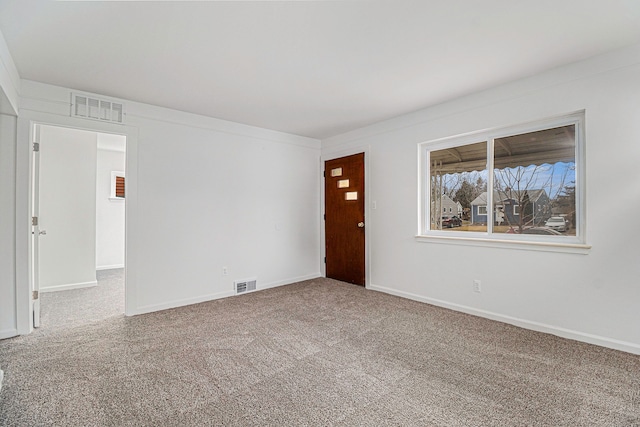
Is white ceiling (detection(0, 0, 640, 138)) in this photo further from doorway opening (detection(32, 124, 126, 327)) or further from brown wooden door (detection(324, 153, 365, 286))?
doorway opening (detection(32, 124, 126, 327))

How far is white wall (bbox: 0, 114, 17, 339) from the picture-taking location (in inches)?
115

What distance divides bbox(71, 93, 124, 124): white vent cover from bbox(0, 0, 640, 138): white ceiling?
5.5 inches

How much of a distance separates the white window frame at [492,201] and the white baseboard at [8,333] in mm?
4513

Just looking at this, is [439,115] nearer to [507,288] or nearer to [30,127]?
[507,288]

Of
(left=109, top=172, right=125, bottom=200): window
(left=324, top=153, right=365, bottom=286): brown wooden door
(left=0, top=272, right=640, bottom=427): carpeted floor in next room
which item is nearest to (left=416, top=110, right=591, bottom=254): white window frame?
(left=0, top=272, right=640, bottom=427): carpeted floor in next room

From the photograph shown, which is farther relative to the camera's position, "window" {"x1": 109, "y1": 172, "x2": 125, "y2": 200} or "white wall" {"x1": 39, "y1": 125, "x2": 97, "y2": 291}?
"window" {"x1": 109, "y1": 172, "x2": 125, "y2": 200}

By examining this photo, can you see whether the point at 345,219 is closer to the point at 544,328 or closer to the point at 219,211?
the point at 219,211

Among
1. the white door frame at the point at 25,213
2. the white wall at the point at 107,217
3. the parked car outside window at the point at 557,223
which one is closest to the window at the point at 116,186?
the white wall at the point at 107,217

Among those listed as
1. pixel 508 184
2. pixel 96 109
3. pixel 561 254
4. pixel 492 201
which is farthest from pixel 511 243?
pixel 96 109

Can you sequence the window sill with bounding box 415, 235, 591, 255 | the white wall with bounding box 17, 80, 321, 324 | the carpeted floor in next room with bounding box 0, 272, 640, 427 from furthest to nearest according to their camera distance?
the white wall with bounding box 17, 80, 321, 324 → the window sill with bounding box 415, 235, 591, 255 → the carpeted floor in next room with bounding box 0, 272, 640, 427

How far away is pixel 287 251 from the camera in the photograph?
5.05m

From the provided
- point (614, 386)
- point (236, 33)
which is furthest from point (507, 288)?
point (236, 33)

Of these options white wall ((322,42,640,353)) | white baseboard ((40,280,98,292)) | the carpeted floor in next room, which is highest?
white wall ((322,42,640,353))

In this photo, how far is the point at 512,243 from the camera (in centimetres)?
317
